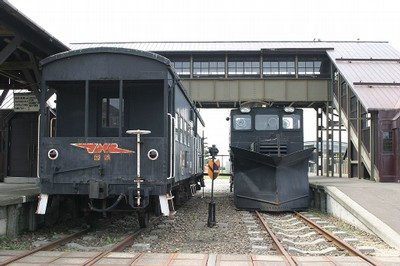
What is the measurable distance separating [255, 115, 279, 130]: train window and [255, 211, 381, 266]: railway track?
4.79 metres

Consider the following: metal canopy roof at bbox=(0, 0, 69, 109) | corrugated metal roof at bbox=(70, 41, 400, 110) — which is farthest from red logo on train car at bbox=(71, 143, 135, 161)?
corrugated metal roof at bbox=(70, 41, 400, 110)

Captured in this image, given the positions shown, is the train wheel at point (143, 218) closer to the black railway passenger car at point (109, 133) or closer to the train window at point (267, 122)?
the black railway passenger car at point (109, 133)

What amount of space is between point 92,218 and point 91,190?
5.39 ft

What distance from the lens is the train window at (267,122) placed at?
15812 millimetres

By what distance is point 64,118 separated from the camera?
9461mm

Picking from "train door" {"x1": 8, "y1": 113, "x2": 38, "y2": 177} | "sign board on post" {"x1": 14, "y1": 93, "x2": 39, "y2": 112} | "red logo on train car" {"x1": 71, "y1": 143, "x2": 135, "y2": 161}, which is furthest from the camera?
"train door" {"x1": 8, "y1": 113, "x2": 38, "y2": 177}

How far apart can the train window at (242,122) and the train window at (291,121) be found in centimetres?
126

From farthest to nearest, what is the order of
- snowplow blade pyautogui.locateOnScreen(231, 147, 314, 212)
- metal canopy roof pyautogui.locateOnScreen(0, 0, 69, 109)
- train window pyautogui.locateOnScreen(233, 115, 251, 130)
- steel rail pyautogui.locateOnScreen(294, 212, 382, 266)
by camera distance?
train window pyautogui.locateOnScreen(233, 115, 251, 130) → snowplow blade pyautogui.locateOnScreen(231, 147, 314, 212) → metal canopy roof pyautogui.locateOnScreen(0, 0, 69, 109) → steel rail pyautogui.locateOnScreen(294, 212, 382, 266)

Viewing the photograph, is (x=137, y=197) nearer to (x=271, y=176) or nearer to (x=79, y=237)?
(x=79, y=237)

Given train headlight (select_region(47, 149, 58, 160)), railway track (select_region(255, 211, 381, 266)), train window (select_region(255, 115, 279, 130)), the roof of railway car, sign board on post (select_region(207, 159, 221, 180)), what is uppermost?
Result: the roof of railway car

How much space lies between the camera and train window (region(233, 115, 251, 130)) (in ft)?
52.7

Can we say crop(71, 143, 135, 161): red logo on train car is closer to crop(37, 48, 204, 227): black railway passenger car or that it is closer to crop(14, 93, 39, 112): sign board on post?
crop(37, 48, 204, 227): black railway passenger car

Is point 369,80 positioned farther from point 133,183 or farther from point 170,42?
point 133,183

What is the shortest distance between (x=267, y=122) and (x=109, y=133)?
7.92 m
